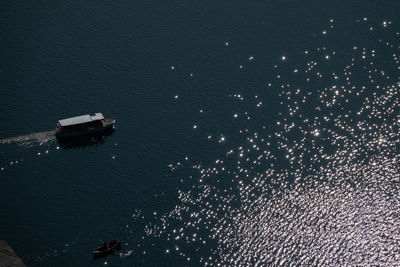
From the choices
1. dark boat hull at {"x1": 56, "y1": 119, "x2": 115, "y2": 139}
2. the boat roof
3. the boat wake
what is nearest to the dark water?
the boat wake

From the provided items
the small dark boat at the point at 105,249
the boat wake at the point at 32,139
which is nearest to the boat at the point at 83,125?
the boat wake at the point at 32,139

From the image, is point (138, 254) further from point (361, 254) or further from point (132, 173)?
point (361, 254)

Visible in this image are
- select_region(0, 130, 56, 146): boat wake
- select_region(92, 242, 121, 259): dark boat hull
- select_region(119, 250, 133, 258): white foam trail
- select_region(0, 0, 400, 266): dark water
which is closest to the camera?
select_region(92, 242, 121, 259): dark boat hull

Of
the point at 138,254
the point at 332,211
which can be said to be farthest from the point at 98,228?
the point at 332,211

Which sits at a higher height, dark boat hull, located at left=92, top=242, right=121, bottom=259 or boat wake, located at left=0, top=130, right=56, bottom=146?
boat wake, located at left=0, top=130, right=56, bottom=146

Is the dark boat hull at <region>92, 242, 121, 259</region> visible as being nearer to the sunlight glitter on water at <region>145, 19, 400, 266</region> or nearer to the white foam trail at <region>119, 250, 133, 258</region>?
the white foam trail at <region>119, 250, 133, 258</region>

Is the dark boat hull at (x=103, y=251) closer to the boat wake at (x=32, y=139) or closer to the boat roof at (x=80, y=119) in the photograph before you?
the boat wake at (x=32, y=139)
